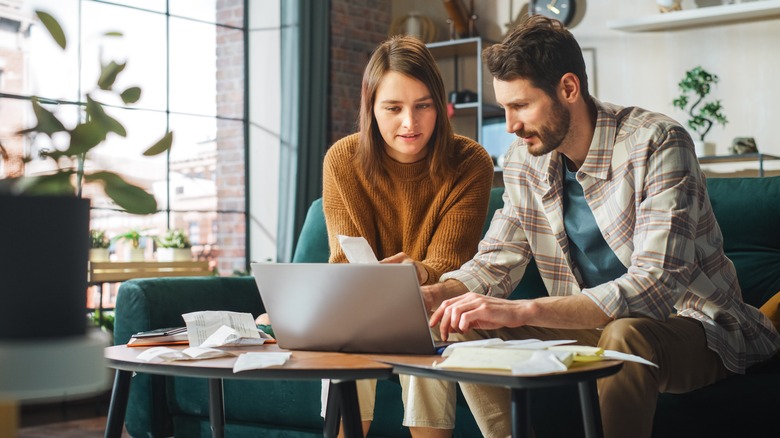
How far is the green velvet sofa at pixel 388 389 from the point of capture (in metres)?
1.94

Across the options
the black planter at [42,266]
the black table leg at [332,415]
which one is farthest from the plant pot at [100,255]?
the black planter at [42,266]

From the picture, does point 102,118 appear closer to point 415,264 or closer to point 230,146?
point 415,264

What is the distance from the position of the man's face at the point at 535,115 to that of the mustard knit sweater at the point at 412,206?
0.39 m

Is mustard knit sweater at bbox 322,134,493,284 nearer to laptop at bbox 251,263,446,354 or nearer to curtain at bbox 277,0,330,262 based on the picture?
laptop at bbox 251,263,446,354

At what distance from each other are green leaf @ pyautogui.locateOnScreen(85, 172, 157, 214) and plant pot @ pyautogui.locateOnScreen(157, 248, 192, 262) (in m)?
4.17

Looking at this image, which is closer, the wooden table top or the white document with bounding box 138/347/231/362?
the wooden table top

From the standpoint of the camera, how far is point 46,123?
1.80ft

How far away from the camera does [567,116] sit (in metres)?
1.94

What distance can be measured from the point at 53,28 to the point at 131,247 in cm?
413

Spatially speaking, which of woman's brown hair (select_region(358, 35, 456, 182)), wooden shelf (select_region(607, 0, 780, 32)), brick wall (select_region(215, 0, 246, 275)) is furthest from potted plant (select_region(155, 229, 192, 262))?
wooden shelf (select_region(607, 0, 780, 32))

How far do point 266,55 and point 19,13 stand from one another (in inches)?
57.1

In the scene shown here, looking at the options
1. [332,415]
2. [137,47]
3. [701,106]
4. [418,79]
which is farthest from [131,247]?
[701,106]

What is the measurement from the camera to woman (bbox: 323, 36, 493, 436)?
2.28 meters

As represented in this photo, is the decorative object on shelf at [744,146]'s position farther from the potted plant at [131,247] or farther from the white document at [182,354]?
the white document at [182,354]
